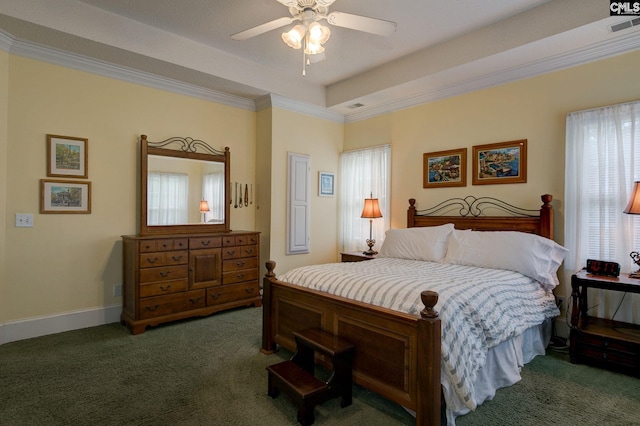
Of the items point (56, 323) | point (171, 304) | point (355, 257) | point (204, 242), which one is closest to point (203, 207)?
point (204, 242)

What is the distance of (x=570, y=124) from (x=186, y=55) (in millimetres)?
3996

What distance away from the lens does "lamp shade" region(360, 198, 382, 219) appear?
4.79m

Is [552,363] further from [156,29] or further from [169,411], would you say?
[156,29]

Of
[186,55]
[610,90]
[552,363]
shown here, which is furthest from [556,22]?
[186,55]

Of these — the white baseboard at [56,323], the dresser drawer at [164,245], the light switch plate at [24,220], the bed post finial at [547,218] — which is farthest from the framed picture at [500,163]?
the light switch plate at [24,220]

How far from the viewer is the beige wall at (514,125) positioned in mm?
3219

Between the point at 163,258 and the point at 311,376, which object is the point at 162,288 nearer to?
the point at 163,258

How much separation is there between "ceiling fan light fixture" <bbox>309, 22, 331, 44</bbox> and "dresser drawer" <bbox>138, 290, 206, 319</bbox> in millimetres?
2906

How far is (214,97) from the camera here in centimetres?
460

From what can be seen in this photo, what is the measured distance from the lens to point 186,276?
381cm

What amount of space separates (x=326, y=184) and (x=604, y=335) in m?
3.72

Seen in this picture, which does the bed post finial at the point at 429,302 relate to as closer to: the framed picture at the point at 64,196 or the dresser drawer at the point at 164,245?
the dresser drawer at the point at 164,245

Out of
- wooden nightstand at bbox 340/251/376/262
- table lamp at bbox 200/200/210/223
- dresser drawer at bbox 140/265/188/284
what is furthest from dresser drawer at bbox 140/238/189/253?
wooden nightstand at bbox 340/251/376/262

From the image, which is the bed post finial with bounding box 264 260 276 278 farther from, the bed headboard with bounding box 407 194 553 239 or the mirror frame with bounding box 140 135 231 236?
the bed headboard with bounding box 407 194 553 239
